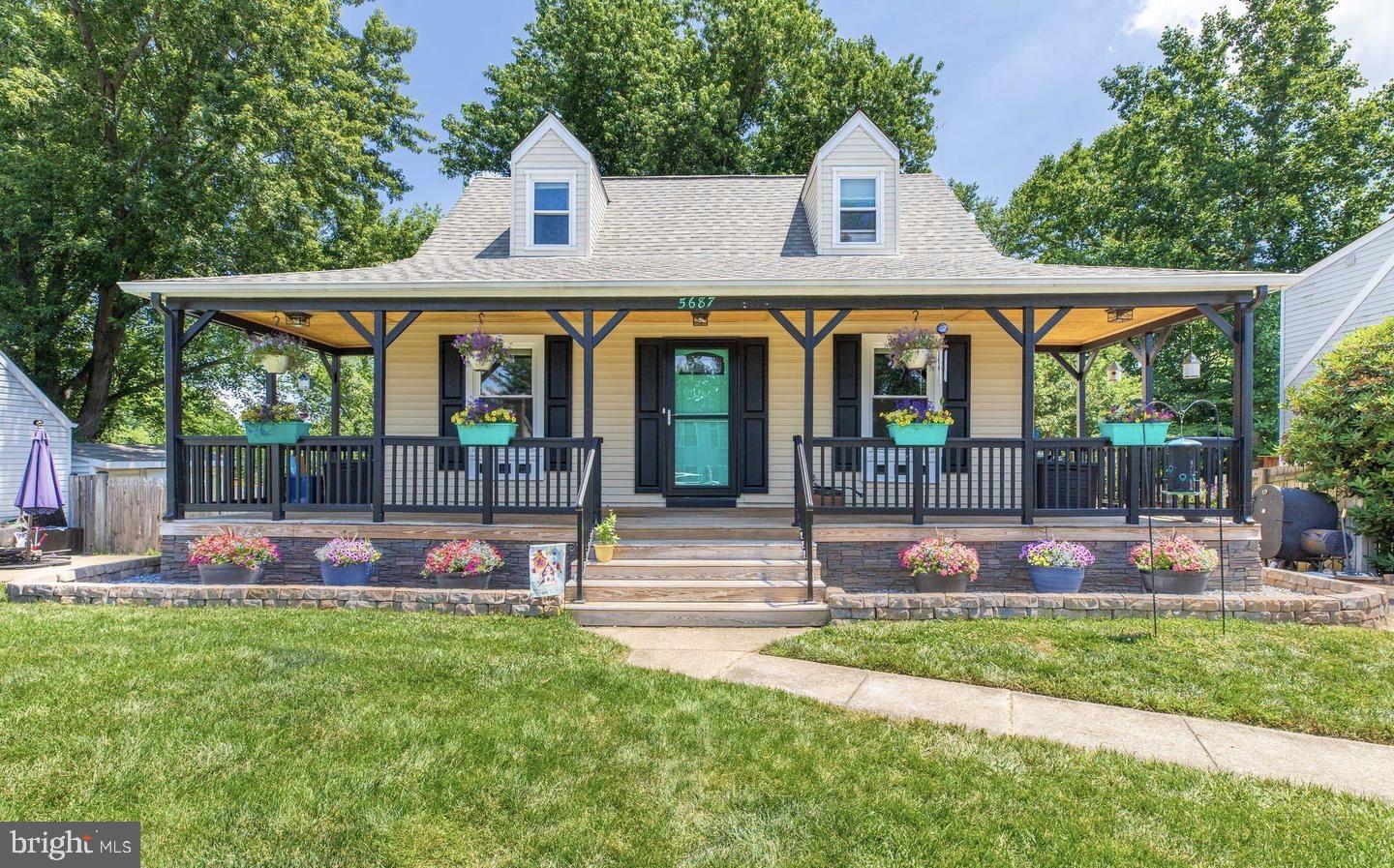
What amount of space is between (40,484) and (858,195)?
12.7 m

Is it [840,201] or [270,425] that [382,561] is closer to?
[270,425]

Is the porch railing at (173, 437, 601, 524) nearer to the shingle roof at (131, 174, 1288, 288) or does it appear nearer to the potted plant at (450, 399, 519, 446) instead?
the potted plant at (450, 399, 519, 446)

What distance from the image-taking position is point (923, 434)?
7156mm

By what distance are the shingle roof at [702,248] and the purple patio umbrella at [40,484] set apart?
5378 millimetres

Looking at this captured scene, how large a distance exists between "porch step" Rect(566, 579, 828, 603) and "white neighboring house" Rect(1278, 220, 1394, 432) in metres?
10.3

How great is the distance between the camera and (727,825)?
2.64 meters

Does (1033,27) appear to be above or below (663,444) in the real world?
above

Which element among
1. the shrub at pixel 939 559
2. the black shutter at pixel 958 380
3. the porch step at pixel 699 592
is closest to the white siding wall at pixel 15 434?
the porch step at pixel 699 592

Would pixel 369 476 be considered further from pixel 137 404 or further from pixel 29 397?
pixel 137 404

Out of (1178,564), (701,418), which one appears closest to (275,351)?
(701,418)

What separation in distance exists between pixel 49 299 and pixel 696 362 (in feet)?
51.3

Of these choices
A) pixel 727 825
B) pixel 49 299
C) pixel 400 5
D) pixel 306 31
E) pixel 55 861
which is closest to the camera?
pixel 55 861

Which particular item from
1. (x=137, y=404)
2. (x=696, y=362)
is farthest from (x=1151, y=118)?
(x=137, y=404)

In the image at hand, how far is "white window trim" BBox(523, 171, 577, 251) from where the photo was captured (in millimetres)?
9430
